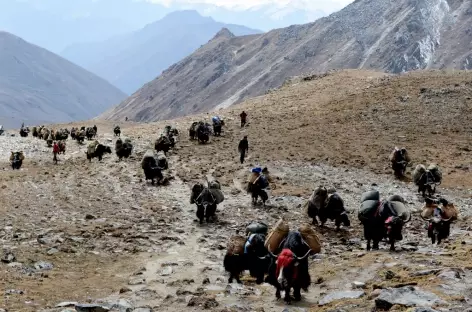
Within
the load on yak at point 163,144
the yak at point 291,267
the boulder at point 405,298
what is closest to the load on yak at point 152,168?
the load on yak at point 163,144

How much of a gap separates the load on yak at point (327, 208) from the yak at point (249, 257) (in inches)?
247

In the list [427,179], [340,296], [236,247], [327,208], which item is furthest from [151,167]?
[340,296]

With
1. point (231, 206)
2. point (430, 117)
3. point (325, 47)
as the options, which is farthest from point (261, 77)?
point (231, 206)

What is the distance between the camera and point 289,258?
1024 centimetres

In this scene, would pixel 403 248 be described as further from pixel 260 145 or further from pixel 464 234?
pixel 260 145

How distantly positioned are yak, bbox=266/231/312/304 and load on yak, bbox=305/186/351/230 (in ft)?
23.2

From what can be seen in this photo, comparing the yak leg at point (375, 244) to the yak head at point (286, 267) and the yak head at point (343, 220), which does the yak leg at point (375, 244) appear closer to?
the yak head at point (343, 220)

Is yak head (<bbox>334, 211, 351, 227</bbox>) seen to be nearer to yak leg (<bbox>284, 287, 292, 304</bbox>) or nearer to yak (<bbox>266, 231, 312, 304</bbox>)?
yak (<bbox>266, 231, 312, 304</bbox>)

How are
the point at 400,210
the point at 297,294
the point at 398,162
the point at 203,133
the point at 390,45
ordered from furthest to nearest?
the point at 390,45
the point at 203,133
the point at 398,162
the point at 400,210
the point at 297,294

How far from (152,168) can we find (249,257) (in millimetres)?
13922

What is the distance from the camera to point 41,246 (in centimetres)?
1464

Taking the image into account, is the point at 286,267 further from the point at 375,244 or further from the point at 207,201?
the point at 207,201

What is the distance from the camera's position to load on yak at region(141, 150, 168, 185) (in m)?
24.9

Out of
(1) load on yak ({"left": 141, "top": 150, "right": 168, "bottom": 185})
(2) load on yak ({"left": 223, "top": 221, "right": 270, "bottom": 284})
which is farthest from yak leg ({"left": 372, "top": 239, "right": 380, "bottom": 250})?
(1) load on yak ({"left": 141, "top": 150, "right": 168, "bottom": 185})
